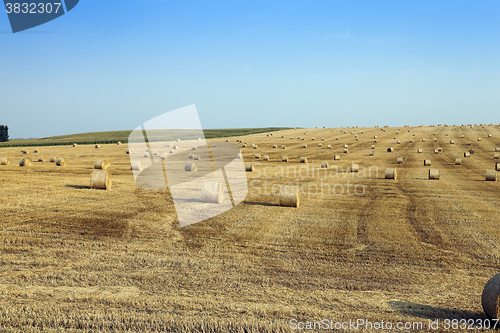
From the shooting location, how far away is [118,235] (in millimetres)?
10828

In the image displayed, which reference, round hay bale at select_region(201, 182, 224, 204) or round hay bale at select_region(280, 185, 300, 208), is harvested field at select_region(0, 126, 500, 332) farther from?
round hay bale at select_region(201, 182, 224, 204)

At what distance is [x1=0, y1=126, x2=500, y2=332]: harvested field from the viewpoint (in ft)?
20.3

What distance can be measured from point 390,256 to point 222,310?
490 cm

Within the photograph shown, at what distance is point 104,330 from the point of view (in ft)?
18.4

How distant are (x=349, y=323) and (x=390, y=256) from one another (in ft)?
12.5

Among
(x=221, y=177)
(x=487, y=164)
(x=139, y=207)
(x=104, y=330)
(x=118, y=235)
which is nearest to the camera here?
(x=104, y=330)

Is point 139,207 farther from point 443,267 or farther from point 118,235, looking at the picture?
point 443,267

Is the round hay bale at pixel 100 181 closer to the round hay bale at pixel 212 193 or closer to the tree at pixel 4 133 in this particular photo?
the round hay bale at pixel 212 193

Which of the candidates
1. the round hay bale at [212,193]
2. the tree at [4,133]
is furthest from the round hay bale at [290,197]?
the tree at [4,133]

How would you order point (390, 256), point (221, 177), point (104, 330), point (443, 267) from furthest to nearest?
point (221, 177) → point (390, 256) → point (443, 267) → point (104, 330)

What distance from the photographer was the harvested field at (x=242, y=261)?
618cm

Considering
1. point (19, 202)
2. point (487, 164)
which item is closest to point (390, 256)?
point (19, 202)

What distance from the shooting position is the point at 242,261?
28.9ft

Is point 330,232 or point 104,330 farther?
point 330,232
